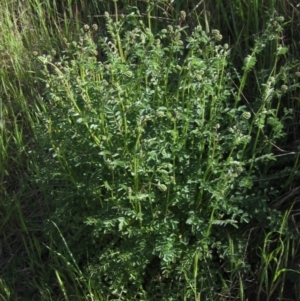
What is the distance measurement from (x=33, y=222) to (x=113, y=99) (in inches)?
37.5

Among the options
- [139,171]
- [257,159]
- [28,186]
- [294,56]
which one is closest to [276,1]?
[294,56]

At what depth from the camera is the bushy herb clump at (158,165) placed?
8.64 feet

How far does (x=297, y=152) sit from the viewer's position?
9.43 ft

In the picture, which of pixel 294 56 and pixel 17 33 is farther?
pixel 17 33

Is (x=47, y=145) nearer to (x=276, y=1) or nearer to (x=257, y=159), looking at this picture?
(x=257, y=159)

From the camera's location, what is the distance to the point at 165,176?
2.63 meters

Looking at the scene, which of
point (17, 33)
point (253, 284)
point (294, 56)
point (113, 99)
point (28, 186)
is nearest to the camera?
point (113, 99)

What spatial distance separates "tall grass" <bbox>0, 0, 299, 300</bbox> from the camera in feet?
8.67

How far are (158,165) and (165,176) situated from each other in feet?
0.16

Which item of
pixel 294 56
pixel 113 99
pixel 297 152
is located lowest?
pixel 297 152

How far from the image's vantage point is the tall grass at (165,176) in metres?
2.64

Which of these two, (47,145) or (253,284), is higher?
(47,145)

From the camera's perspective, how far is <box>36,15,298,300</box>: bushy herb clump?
263 cm

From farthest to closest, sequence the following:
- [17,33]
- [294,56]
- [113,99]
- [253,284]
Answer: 1. [17,33]
2. [294,56]
3. [253,284]
4. [113,99]
